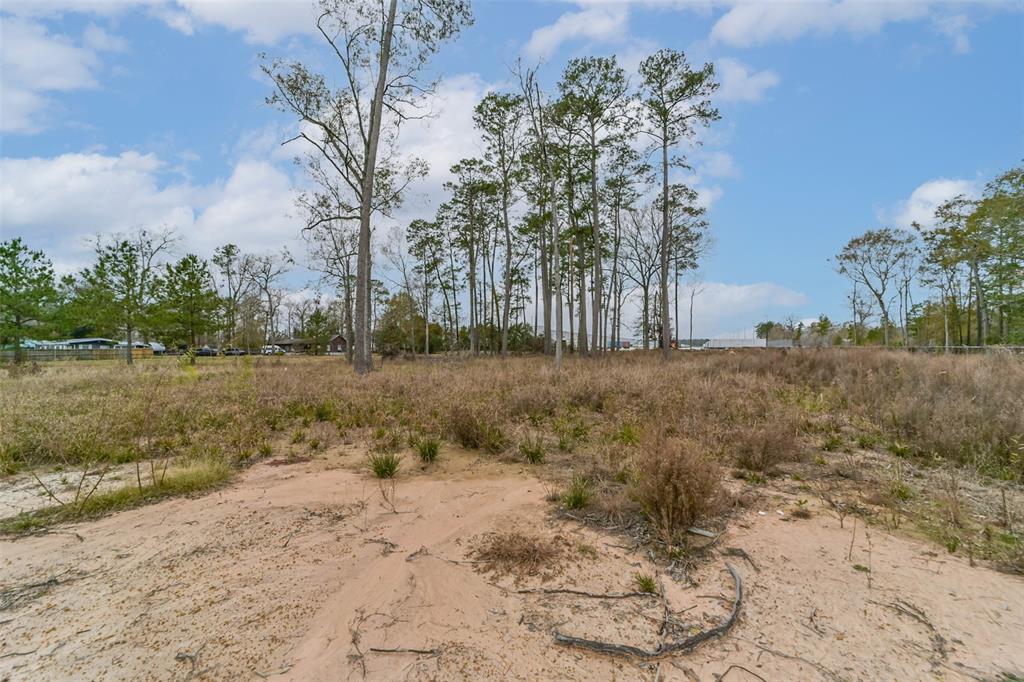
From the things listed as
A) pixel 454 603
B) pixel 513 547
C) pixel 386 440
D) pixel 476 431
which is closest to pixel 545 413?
pixel 476 431

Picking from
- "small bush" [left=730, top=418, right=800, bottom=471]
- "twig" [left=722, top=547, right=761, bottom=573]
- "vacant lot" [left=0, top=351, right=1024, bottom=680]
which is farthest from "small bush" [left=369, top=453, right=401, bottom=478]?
"small bush" [left=730, top=418, right=800, bottom=471]

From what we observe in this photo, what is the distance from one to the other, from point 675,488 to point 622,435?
258cm

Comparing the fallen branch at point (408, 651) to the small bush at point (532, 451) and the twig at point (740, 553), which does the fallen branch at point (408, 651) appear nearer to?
the twig at point (740, 553)

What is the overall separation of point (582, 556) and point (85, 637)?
118 inches

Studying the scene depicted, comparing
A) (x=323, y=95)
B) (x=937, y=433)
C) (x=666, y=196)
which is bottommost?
(x=937, y=433)

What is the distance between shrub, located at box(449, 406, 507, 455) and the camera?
5734 millimetres

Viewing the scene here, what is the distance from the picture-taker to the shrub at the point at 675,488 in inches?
132

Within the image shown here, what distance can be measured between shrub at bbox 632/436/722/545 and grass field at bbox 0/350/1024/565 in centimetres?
1

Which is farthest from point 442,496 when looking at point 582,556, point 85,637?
point 85,637

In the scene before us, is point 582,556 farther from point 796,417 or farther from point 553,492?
point 796,417

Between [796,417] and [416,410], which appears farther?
[416,410]

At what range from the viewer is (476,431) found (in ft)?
19.5

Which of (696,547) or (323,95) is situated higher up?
(323,95)

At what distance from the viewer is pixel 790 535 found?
3381mm
